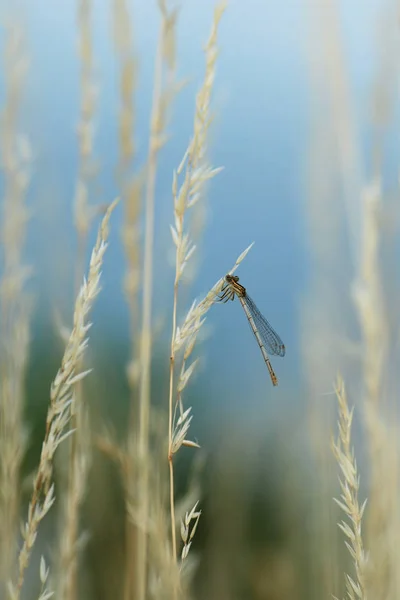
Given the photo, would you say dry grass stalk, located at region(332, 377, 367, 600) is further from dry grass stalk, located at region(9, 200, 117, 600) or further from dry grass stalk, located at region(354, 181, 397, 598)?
dry grass stalk, located at region(9, 200, 117, 600)

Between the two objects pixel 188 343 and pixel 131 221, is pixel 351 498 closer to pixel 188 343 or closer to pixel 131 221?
pixel 188 343

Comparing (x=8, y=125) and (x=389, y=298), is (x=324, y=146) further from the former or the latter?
(x=8, y=125)

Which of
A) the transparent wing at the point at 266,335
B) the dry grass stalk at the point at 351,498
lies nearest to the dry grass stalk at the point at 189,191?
the dry grass stalk at the point at 351,498

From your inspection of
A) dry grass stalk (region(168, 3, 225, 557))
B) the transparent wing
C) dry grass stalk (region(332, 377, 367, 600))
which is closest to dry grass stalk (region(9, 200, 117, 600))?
dry grass stalk (region(168, 3, 225, 557))

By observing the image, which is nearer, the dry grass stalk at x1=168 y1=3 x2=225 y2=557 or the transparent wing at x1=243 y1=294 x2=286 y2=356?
the dry grass stalk at x1=168 y1=3 x2=225 y2=557

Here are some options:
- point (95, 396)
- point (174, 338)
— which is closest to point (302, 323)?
point (95, 396)

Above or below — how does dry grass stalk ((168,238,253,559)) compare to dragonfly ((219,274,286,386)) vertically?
below
